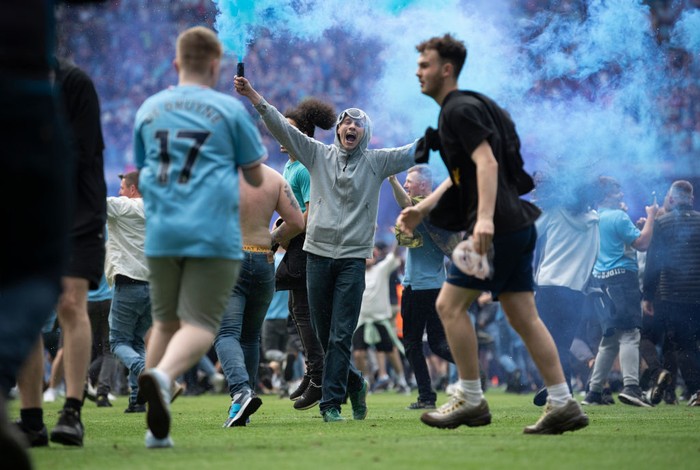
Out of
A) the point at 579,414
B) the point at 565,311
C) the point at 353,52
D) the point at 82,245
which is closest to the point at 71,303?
the point at 82,245

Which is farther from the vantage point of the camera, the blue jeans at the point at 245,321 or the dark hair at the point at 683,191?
the dark hair at the point at 683,191

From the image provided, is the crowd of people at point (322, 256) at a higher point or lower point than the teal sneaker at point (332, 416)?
higher

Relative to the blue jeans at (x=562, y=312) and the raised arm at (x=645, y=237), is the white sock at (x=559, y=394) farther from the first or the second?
the raised arm at (x=645, y=237)

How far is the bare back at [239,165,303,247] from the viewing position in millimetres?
7922

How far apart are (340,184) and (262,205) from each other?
1.97 feet

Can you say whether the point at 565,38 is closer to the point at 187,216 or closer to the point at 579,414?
the point at 579,414

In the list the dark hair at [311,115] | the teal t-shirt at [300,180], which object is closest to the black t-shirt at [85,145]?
the teal t-shirt at [300,180]

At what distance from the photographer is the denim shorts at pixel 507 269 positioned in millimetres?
6211

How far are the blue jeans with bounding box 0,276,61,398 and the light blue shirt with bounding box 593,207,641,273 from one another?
8764 mm

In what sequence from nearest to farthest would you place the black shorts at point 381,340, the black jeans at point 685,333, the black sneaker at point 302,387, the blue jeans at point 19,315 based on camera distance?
the blue jeans at point 19,315 < the black sneaker at point 302,387 < the black jeans at point 685,333 < the black shorts at point 381,340

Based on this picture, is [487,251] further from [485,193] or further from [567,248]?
[567,248]

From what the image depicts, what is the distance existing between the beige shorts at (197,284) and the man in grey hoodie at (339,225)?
90.6 inches

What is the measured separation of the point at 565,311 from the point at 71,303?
6076 mm

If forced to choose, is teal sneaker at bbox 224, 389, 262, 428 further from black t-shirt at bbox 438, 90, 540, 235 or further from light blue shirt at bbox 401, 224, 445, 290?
light blue shirt at bbox 401, 224, 445, 290
